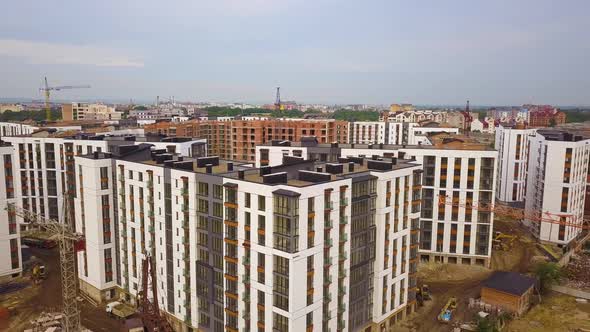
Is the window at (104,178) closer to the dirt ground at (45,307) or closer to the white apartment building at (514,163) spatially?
the dirt ground at (45,307)

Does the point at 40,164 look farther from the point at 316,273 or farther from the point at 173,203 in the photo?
the point at 316,273

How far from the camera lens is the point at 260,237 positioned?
47.8 metres

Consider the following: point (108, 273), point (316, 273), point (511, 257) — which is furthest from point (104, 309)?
point (511, 257)

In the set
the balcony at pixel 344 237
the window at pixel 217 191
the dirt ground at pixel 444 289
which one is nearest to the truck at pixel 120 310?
the window at pixel 217 191

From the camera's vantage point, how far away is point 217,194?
5284 cm

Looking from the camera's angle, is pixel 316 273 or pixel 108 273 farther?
pixel 108 273

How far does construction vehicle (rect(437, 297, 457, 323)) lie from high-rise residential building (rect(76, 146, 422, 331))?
4769mm

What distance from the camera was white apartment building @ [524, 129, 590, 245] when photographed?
301 feet

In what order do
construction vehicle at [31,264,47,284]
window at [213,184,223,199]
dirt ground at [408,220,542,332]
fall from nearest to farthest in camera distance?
window at [213,184,223,199] → dirt ground at [408,220,542,332] → construction vehicle at [31,264,47,284]

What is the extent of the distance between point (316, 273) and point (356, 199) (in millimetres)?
10700

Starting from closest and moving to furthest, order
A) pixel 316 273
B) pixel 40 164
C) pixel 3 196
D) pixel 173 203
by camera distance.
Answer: pixel 316 273, pixel 173 203, pixel 3 196, pixel 40 164

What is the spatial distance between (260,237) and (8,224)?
51.9 m

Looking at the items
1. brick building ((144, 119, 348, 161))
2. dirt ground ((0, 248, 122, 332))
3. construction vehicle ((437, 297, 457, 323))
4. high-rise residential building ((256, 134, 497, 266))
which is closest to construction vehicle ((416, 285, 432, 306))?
construction vehicle ((437, 297, 457, 323))

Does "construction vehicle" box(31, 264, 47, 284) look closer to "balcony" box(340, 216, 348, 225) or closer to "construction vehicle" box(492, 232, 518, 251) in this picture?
"balcony" box(340, 216, 348, 225)
